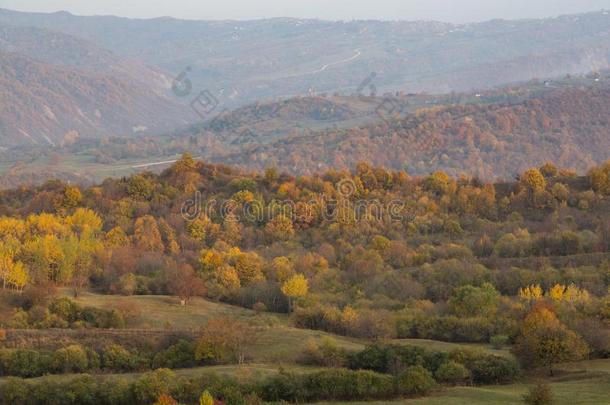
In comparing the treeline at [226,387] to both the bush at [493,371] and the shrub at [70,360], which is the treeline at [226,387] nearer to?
the bush at [493,371]

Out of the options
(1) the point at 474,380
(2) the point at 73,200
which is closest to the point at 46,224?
(2) the point at 73,200

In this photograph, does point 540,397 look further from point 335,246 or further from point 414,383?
point 335,246

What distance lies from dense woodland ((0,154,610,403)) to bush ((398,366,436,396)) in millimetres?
78

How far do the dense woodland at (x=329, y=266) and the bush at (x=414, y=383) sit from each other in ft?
0.26

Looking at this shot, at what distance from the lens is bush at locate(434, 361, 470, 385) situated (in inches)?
1984

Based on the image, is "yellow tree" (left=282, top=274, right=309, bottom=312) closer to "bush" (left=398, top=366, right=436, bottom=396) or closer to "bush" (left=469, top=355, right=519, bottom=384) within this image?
"bush" (left=469, top=355, right=519, bottom=384)

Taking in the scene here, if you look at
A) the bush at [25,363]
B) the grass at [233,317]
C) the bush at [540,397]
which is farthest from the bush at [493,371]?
the bush at [25,363]

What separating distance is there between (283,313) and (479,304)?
16999 mm

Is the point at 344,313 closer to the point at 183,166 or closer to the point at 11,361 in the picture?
the point at 11,361

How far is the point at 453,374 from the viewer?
50.4m

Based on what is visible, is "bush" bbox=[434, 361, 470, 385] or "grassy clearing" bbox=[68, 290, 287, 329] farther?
"grassy clearing" bbox=[68, 290, 287, 329]

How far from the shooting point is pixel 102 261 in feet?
276

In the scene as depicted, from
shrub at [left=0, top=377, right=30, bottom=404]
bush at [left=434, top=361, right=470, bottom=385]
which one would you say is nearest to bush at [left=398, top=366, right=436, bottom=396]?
bush at [left=434, top=361, right=470, bottom=385]

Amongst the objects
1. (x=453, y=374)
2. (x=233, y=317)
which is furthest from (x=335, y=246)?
(x=453, y=374)
